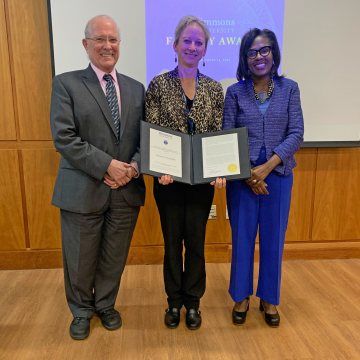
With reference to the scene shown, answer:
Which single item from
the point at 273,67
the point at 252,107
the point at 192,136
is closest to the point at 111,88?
the point at 192,136

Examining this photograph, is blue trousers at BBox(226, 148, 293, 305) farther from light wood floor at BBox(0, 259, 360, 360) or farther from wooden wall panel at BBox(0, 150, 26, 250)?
wooden wall panel at BBox(0, 150, 26, 250)

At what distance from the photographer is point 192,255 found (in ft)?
6.06

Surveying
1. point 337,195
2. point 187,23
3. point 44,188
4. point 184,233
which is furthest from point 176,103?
point 337,195

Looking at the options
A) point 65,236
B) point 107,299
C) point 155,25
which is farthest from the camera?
Result: point 155,25

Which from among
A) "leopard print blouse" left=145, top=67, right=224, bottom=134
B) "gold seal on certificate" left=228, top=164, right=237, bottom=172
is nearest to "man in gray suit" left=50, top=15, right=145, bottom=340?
"leopard print blouse" left=145, top=67, right=224, bottom=134

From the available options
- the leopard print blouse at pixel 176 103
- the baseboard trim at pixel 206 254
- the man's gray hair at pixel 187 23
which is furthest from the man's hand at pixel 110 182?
the baseboard trim at pixel 206 254

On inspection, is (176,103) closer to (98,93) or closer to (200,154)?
(200,154)

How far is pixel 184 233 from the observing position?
5.99ft

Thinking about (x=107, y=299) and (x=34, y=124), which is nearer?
(x=107, y=299)

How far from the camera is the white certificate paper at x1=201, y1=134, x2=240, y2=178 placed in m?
1.68

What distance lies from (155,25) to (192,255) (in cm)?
168

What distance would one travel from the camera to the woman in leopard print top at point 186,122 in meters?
1.63

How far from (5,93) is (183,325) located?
2098 millimetres

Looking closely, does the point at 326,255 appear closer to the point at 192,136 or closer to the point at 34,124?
the point at 192,136
